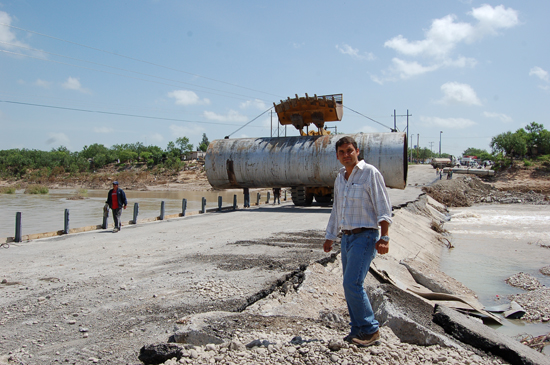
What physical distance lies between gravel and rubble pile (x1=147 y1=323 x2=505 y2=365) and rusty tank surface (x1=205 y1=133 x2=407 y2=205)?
13852mm

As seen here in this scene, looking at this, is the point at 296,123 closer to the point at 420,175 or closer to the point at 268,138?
the point at 268,138

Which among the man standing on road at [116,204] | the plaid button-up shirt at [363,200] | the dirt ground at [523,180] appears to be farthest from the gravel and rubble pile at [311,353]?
the dirt ground at [523,180]

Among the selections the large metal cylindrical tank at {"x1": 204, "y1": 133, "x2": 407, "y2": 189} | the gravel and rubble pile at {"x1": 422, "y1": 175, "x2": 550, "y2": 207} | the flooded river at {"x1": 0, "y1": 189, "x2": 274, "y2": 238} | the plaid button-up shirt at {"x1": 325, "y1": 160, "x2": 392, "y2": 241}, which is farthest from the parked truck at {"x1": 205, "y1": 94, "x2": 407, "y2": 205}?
the gravel and rubble pile at {"x1": 422, "y1": 175, "x2": 550, "y2": 207}

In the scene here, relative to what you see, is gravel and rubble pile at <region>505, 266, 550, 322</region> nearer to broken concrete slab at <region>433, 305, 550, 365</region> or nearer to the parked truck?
broken concrete slab at <region>433, 305, 550, 365</region>

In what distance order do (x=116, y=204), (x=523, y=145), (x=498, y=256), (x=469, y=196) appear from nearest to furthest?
(x=116, y=204) → (x=498, y=256) → (x=469, y=196) → (x=523, y=145)

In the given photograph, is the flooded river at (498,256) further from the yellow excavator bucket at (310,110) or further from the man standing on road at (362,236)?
the yellow excavator bucket at (310,110)

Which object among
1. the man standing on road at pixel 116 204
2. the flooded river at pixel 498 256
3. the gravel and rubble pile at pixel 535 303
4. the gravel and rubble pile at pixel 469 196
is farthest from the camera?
the gravel and rubble pile at pixel 469 196

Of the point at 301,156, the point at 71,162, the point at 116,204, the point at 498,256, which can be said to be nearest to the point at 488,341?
the point at 116,204

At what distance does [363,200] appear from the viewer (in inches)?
158

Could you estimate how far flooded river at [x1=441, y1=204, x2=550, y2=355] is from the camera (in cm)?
973

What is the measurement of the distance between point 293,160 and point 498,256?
889 cm

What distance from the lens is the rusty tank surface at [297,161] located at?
58.6ft

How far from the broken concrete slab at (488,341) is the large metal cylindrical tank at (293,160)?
13397mm

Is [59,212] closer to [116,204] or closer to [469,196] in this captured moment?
[116,204]
